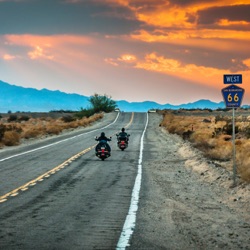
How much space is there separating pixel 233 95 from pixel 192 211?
5.72 meters

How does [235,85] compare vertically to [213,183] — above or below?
above

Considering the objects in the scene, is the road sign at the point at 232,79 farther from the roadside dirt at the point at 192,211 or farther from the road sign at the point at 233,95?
the roadside dirt at the point at 192,211

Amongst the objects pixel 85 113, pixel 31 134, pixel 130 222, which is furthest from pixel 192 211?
pixel 85 113

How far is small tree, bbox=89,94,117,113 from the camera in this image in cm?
12438

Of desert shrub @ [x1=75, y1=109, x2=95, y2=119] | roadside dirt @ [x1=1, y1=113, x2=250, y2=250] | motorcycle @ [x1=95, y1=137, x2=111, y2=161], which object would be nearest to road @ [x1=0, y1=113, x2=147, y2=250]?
roadside dirt @ [x1=1, y1=113, x2=250, y2=250]

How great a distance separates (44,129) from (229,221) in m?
46.6

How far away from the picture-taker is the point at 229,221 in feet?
34.8

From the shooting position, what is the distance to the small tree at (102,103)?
12438 cm

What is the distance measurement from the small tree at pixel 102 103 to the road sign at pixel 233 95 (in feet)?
353

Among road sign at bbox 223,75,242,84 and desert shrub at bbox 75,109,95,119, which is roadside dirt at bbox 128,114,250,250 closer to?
road sign at bbox 223,75,242,84

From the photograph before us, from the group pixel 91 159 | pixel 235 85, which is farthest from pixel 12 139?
pixel 235 85

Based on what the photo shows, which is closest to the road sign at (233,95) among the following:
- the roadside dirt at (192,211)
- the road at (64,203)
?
the roadside dirt at (192,211)

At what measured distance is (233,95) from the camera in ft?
53.2

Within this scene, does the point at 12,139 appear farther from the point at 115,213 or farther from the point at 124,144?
the point at 115,213
